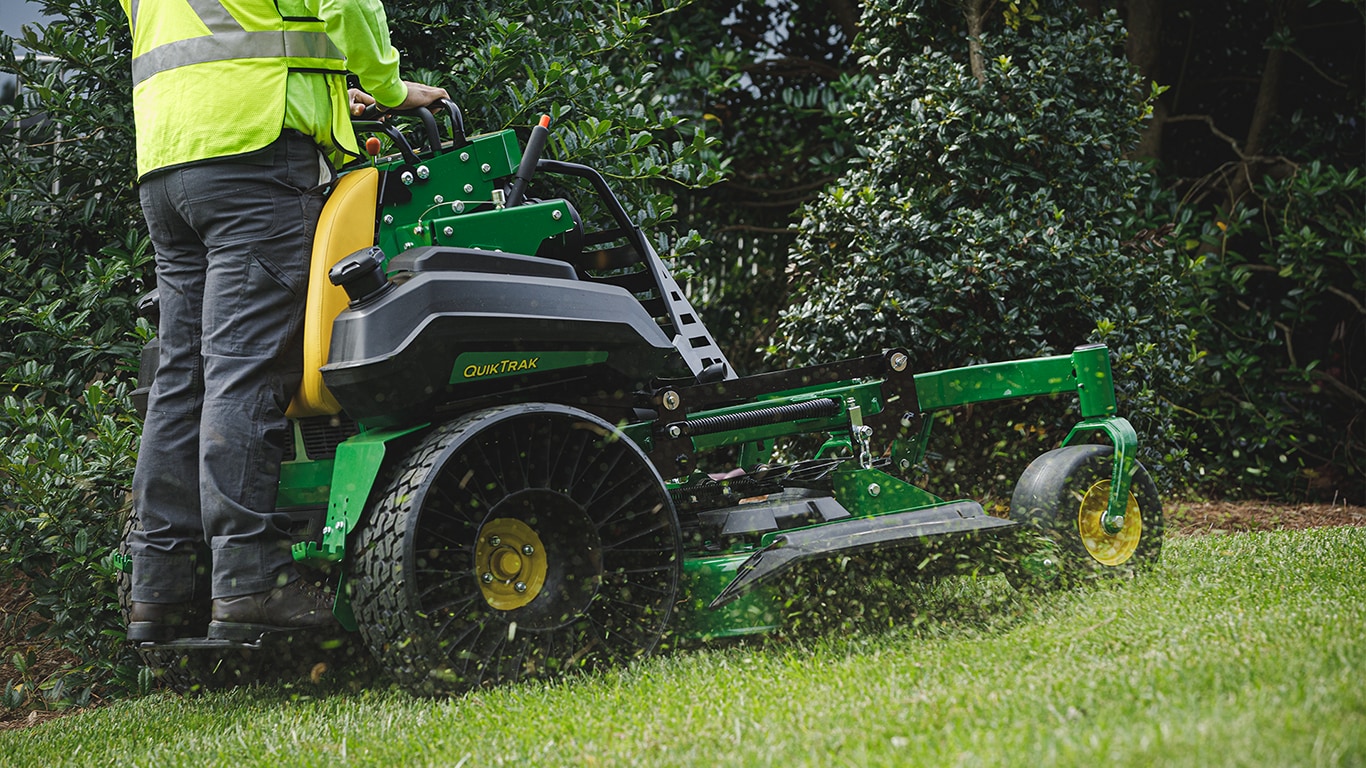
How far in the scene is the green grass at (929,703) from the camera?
188 centimetres

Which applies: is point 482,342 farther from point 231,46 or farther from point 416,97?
point 231,46

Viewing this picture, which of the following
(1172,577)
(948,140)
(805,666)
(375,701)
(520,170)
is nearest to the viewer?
(805,666)

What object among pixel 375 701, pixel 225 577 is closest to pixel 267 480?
pixel 225 577

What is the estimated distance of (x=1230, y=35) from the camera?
7.61 meters

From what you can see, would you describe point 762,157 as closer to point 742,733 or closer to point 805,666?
point 805,666

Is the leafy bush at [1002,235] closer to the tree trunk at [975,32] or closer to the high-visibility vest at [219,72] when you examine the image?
the tree trunk at [975,32]

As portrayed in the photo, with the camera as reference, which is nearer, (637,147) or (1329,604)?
(1329,604)

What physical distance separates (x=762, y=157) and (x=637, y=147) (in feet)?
8.75

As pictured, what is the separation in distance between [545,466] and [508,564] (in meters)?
0.25

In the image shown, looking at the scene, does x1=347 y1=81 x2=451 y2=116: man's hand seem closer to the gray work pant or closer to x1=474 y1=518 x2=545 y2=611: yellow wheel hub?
the gray work pant

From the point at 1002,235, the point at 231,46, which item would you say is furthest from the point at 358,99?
the point at 1002,235

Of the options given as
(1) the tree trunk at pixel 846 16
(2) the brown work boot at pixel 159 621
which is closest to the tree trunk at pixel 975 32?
(1) the tree trunk at pixel 846 16

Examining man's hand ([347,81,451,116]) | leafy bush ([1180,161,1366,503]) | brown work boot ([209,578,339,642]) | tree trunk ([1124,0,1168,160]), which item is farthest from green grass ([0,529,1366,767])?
tree trunk ([1124,0,1168,160])

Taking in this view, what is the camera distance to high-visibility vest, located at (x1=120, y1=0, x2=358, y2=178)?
2895 millimetres
